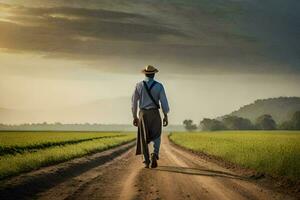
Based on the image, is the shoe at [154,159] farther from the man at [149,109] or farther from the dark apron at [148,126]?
the dark apron at [148,126]

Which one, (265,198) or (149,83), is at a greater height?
(149,83)

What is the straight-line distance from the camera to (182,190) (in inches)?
479

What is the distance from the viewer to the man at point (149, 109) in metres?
16.8

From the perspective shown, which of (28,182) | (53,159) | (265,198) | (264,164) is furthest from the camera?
(53,159)

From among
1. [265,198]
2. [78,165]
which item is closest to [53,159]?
[78,165]

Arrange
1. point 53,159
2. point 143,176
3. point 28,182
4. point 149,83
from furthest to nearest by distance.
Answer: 1. point 53,159
2. point 149,83
3. point 143,176
4. point 28,182

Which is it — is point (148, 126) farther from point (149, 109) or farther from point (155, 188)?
point (155, 188)

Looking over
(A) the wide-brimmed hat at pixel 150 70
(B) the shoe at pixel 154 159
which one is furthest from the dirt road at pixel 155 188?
(A) the wide-brimmed hat at pixel 150 70

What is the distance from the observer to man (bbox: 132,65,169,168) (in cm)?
1675

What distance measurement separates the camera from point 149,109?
17.0 m

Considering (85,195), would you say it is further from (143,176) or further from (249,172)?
(249,172)

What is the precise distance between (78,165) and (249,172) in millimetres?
6546

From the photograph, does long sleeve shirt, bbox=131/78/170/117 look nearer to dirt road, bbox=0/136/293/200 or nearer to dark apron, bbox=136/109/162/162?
dark apron, bbox=136/109/162/162

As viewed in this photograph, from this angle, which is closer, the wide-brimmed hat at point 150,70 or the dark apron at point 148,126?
the wide-brimmed hat at point 150,70
